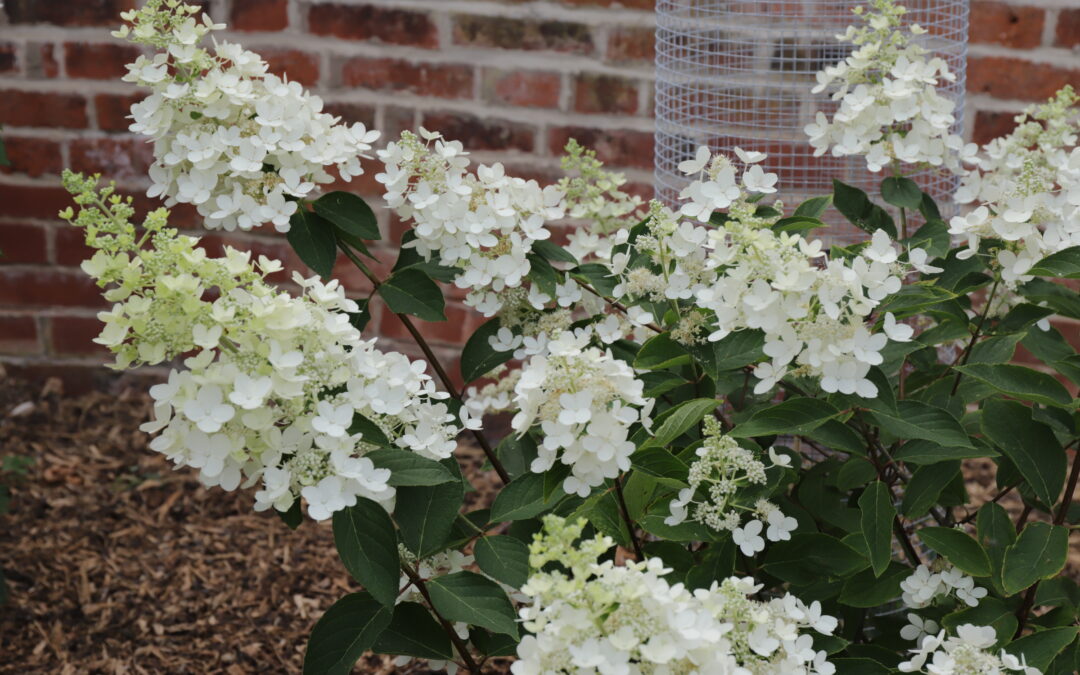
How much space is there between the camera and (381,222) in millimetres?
2479

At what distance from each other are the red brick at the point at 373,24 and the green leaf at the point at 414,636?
149cm

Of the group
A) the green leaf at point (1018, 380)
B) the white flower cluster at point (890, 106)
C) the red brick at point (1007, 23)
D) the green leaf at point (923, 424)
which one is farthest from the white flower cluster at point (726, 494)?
the red brick at point (1007, 23)

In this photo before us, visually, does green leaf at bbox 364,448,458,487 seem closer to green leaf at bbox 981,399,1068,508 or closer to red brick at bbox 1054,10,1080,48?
green leaf at bbox 981,399,1068,508

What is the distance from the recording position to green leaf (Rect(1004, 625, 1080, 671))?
1090mm

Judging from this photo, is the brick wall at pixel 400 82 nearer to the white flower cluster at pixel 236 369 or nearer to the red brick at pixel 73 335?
the red brick at pixel 73 335

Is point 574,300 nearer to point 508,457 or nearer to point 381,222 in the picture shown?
point 508,457

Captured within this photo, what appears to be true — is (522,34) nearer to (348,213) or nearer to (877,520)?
(348,213)

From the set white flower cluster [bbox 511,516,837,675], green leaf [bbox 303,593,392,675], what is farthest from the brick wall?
white flower cluster [bbox 511,516,837,675]

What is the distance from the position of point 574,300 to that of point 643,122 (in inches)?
42.5

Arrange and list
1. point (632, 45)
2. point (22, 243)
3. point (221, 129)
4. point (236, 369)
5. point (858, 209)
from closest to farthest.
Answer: point (236, 369), point (221, 129), point (858, 209), point (632, 45), point (22, 243)

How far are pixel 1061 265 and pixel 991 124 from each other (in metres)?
1.16

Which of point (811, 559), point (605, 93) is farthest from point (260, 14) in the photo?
point (811, 559)

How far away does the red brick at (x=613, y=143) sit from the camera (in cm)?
235

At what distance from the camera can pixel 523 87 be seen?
2.36m
